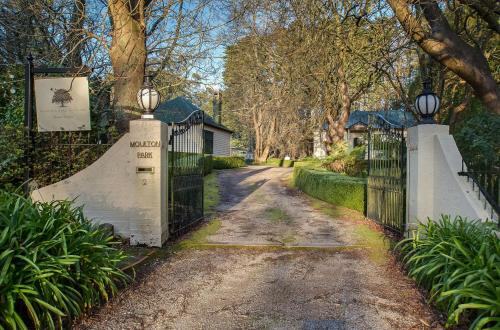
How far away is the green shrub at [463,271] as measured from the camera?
10.1 ft

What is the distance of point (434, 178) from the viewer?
5805 millimetres

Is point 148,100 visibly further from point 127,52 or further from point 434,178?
point 434,178

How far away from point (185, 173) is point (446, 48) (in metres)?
5.52

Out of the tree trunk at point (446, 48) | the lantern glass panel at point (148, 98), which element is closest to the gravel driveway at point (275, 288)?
the lantern glass panel at point (148, 98)

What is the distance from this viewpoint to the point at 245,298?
4223mm

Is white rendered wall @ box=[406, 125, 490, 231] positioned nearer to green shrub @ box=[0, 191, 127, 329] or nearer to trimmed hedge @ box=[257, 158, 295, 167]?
green shrub @ box=[0, 191, 127, 329]

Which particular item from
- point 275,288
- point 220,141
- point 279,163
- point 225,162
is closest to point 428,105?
point 275,288

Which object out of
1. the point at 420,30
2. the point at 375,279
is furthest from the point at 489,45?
the point at 375,279

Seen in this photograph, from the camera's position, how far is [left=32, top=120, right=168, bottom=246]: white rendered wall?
6059 millimetres

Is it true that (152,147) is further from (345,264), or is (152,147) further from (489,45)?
(489,45)

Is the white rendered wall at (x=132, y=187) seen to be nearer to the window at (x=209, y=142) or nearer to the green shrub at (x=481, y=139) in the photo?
the green shrub at (x=481, y=139)

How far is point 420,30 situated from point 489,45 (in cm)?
Answer: 733

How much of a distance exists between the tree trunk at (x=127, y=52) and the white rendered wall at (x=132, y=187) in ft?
7.73

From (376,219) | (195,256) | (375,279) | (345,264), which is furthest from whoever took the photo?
(376,219)
